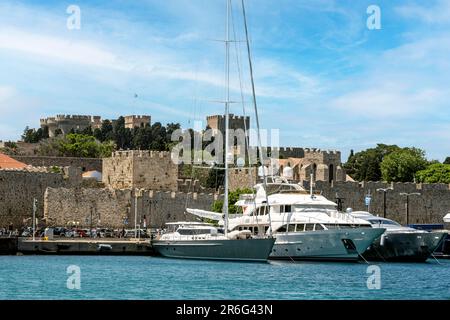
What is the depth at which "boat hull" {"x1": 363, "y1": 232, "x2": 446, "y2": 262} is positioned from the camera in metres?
50.1

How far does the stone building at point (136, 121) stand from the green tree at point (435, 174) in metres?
28.9

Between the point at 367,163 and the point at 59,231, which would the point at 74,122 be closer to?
the point at 367,163

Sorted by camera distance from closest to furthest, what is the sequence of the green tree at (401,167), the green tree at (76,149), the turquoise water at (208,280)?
the turquoise water at (208,280), the green tree at (401,167), the green tree at (76,149)

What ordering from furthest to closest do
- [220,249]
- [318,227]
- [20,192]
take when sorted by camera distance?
[20,192] < [318,227] < [220,249]

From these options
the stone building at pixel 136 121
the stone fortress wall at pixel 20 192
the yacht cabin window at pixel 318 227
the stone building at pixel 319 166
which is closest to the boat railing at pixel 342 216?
the yacht cabin window at pixel 318 227

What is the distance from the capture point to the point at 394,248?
50375 mm

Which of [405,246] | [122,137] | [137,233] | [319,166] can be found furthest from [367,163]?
[405,246]

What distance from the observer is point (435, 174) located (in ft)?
288

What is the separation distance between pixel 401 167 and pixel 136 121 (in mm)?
30895

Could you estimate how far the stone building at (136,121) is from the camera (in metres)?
109

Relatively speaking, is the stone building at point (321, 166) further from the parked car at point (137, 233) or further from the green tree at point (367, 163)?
the parked car at point (137, 233)

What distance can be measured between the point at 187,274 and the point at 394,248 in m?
14.7

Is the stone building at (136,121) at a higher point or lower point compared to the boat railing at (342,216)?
higher

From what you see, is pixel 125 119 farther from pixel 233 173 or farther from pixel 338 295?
pixel 338 295
